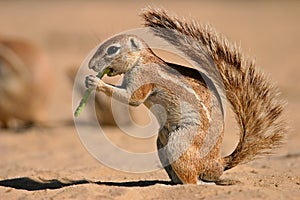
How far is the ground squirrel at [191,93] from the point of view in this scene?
6047mm

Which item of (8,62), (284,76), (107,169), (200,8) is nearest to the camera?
(107,169)

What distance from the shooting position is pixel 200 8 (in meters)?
35.6

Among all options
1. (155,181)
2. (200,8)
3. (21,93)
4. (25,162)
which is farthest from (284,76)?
(200,8)

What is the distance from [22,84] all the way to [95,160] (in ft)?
14.6

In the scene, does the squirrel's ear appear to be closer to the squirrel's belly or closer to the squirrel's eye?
the squirrel's eye

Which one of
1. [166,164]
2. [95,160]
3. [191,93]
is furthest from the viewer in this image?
[95,160]

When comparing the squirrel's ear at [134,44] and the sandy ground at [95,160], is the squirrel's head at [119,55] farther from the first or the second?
the sandy ground at [95,160]

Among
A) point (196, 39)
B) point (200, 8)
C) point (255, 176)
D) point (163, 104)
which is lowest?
point (200, 8)

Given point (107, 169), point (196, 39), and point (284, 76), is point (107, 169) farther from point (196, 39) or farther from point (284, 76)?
point (284, 76)

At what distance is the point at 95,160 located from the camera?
9352 millimetres

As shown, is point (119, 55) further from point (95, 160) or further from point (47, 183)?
point (95, 160)

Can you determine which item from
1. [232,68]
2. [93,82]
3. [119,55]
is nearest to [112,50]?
[119,55]

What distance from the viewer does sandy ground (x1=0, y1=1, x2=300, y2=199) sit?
604 cm

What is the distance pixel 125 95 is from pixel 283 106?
1.53 meters
